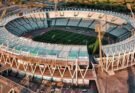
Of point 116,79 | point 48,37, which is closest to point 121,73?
point 116,79

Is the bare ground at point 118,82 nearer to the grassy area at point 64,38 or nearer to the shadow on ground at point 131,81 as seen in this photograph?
the shadow on ground at point 131,81

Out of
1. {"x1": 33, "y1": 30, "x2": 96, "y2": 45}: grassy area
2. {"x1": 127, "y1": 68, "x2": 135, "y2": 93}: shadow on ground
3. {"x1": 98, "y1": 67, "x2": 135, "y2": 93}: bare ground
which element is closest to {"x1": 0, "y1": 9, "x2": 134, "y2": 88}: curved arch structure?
{"x1": 98, "y1": 67, "x2": 135, "y2": 93}: bare ground

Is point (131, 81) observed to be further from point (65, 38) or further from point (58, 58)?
point (65, 38)

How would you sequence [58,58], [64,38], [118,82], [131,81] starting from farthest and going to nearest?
[64,38] < [58,58] < [131,81] < [118,82]

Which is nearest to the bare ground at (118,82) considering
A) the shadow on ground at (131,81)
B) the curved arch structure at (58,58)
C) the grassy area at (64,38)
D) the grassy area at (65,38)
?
the shadow on ground at (131,81)

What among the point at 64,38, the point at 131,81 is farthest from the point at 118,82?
the point at 64,38

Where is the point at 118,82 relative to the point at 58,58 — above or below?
below

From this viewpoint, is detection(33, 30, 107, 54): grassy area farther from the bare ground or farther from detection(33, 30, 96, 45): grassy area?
the bare ground

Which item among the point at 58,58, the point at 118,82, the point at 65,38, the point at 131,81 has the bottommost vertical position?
the point at 65,38

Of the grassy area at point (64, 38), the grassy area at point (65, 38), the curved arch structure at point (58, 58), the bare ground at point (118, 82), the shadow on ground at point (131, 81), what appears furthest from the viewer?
the grassy area at point (64, 38)
